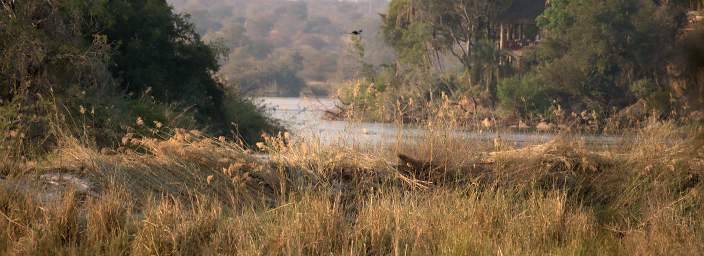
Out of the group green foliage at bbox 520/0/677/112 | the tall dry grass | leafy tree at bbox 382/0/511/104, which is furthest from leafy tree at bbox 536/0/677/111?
the tall dry grass

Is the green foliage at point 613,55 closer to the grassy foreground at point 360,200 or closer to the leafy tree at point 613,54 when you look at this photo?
the leafy tree at point 613,54

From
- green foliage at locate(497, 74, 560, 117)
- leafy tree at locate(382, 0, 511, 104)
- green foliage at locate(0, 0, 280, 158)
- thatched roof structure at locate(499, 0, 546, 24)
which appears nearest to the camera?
green foliage at locate(0, 0, 280, 158)

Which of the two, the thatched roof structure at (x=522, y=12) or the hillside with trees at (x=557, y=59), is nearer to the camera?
the hillside with trees at (x=557, y=59)

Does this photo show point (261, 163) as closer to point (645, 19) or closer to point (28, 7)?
point (28, 7)

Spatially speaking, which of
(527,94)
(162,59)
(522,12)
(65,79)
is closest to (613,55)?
(527,94)

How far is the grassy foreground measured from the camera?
6.37 metres

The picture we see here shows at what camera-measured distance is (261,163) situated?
356 inches

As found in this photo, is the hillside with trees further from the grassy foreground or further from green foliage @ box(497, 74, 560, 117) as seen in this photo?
the grassy foreground

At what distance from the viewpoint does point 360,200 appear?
8109 millimetres

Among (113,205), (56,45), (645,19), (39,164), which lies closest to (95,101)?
(56,45)

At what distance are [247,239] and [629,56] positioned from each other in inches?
1249

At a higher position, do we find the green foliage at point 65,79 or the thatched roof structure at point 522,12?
the thatched roof structure at point 522,12

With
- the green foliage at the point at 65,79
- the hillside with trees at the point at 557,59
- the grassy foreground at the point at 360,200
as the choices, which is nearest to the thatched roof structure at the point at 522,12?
the hillside with trees at the point at 557,59

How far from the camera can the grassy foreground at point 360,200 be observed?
637 centimetres
